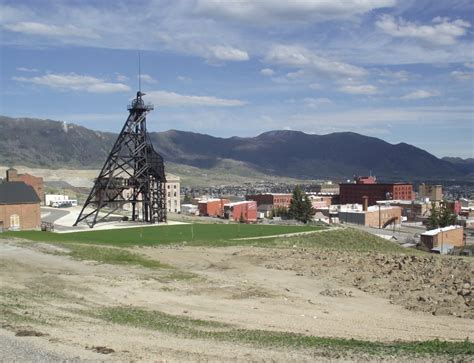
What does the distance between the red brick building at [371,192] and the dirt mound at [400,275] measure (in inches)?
4722

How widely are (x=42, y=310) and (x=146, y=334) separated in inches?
223

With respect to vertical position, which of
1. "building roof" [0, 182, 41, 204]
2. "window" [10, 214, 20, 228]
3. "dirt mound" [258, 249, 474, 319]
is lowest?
"dirt mound" [258, 249, 474, 319]

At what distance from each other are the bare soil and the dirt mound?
6 centimetres

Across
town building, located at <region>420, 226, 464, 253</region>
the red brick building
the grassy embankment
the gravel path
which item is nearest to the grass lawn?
town building, located at <region>420, 226, 464, 253</region>

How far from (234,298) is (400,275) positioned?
38.1 ft

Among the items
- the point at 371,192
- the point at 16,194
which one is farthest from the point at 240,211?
the point at 371,192

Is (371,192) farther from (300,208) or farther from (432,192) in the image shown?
(300,208)

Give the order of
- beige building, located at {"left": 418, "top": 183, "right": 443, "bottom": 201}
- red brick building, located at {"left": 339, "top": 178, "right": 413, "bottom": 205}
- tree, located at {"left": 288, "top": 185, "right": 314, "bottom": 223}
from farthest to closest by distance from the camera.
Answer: beige building, located at {"left": 418, "top": 183, "right": 443, "bottom": 201} < red brick building, located at {"left": 339, "top": 178, "right": 413, "bottom": 205} < tree, located at {"left": 288, "top": 185, "right": 314, "bottom": 223}

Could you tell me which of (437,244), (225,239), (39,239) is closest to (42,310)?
(39,239)

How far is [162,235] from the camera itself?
54.4 m

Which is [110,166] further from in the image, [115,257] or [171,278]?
[171,278]

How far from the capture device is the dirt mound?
26031 millimetres

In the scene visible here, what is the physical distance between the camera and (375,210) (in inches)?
4685

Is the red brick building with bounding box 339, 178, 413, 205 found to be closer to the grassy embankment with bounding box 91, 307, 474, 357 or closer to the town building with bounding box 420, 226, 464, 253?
the town building with bounding box 420, 226, 464, 253
